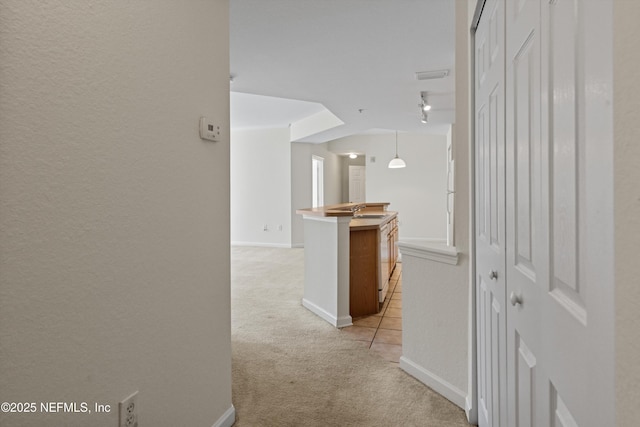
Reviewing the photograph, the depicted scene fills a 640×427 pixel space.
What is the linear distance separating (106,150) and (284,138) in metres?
7.42

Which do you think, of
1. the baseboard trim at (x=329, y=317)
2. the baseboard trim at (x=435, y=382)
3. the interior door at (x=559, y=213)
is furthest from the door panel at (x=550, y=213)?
the baseboard trim at (x=329, y=317)

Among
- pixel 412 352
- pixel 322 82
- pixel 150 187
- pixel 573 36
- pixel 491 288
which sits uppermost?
pixel 322 82

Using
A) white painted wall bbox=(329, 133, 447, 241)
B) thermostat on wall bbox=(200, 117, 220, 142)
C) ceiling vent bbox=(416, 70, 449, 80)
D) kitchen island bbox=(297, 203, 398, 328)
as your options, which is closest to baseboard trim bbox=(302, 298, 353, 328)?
kitchen island bbox=(297, 203, 398, 328)

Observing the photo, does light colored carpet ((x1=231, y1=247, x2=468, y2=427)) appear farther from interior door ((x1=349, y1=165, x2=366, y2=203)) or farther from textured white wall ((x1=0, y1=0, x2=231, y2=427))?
interior door ((x1=349, y1=165, x2=366, y2=203))

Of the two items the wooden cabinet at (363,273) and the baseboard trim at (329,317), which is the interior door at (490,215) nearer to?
the baseboard trim at (329,317)

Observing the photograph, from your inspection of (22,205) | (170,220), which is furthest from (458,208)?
(22,205)

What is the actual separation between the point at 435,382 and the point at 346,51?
8.82 feet

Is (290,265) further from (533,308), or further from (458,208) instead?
(533,308)

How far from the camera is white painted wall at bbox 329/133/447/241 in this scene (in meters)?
9.29

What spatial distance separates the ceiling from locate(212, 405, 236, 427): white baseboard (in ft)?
7.88

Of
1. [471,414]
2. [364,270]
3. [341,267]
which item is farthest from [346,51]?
[471,414]

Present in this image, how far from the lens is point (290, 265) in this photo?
6.32m

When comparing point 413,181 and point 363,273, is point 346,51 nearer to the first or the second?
point 363,273

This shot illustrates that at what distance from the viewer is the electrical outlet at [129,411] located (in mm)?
1235
